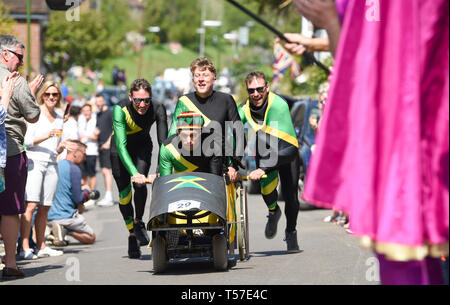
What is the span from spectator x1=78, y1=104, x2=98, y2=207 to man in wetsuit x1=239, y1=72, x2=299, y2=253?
8707 mm

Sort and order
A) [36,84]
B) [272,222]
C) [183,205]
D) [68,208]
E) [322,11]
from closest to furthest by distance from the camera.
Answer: [322,11] < [183,205] < [36,84] < [272,222] < [68,208]

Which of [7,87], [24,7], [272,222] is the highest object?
[24,7]

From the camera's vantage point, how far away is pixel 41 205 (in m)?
11.2

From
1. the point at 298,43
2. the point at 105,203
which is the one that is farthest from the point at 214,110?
the point at 105,203

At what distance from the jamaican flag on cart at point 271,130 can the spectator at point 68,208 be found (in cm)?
293

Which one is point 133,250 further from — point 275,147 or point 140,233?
point 275,147

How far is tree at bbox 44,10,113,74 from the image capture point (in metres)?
50.4

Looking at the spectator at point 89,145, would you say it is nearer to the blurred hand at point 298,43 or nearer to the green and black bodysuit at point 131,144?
the green and black bodysuit at point 131,144

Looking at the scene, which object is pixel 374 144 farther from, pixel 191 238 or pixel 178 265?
pixel 178 265

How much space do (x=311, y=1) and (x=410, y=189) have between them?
101 cm

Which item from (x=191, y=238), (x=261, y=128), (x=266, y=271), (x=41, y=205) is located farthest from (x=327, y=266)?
(x=41, y=205)

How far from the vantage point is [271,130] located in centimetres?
1059

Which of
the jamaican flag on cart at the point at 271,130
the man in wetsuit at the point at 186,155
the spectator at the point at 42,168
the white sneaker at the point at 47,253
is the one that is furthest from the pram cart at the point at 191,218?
the white sneaker at the point at 47,253

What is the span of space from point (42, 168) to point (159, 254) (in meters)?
2.57
